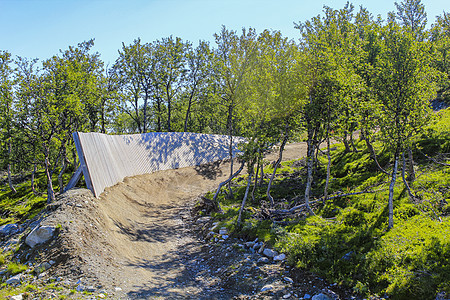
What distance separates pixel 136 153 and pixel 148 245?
15349 mm

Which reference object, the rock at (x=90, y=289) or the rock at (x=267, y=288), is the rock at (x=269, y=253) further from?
the rock at (x=90, y=289)

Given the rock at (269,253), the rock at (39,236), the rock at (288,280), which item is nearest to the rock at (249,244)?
the rock at (269,253)

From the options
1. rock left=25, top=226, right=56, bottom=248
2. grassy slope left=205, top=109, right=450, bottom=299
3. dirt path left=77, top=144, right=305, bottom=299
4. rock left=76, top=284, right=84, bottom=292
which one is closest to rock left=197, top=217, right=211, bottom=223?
dirt path left=77, top=144, right=305, bottom=299

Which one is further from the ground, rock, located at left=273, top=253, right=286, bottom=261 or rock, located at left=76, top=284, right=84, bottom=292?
rock, located at left=76, top=284, right=84, bottom=292

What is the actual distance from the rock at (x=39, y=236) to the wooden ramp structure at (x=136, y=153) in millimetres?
5219

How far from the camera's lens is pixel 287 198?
17.3 metres

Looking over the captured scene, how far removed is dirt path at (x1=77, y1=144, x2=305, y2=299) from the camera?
955 cm

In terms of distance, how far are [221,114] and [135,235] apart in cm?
3335

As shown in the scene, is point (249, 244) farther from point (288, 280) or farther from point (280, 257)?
point (288, 280)

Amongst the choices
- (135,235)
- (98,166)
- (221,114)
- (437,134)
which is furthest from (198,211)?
(221,114)

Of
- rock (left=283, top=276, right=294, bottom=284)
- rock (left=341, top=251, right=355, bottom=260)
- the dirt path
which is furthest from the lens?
the dirt path

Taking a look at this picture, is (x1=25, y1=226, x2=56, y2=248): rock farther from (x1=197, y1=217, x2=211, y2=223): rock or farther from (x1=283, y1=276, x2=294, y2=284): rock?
(x1=283, y1=276, x2=294, y2=284): rock

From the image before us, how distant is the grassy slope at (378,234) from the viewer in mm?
7598

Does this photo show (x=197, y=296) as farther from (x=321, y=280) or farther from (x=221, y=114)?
(x=221, y=114)
